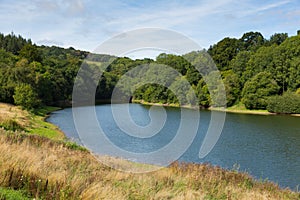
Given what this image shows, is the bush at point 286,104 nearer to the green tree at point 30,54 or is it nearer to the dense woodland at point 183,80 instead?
the dense woodland at point 183,80

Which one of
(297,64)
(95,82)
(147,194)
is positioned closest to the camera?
(147,194)

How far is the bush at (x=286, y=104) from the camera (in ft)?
178

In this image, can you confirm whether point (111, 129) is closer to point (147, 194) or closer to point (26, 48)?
point (147, 194)

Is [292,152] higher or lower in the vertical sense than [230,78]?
lower

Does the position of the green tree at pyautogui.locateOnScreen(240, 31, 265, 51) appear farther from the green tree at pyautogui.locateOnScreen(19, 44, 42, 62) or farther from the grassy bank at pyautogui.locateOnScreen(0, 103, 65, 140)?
the grassy bank at pyautogui.locateOnScreen(0, 103, 65, 140)

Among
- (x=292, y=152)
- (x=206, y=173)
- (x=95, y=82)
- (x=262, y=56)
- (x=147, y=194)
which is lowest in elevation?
(x=292, y=152)

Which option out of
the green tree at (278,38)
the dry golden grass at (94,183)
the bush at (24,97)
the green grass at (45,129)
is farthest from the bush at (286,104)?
the dry golden grass at (94,183)

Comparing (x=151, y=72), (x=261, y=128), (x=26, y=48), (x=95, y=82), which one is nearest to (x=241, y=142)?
(x=261, y=128)

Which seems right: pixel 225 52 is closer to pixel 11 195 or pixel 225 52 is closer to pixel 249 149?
pixel 249 149

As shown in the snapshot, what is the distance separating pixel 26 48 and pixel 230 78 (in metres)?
49.3

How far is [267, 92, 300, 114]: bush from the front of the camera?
54.2 meters

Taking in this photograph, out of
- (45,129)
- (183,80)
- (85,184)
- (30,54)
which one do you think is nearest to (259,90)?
(183,80)

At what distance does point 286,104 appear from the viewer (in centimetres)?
5516

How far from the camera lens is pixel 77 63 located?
89.5m
